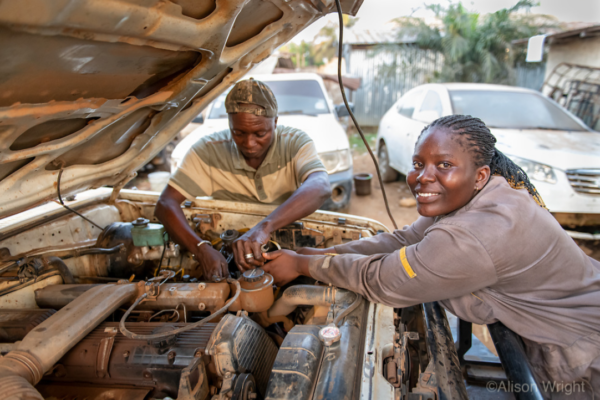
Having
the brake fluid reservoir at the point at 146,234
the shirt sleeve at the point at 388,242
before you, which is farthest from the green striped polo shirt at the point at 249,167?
the shirt sleeve at the point at 388,242

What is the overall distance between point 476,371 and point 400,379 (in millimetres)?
1095

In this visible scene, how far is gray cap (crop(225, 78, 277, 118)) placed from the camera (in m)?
2.22

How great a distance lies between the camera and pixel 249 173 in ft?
8.54

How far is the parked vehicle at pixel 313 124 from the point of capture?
4621 mm

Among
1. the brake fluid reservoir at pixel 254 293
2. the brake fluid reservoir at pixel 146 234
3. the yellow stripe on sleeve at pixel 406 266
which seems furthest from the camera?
the brake fluid reservoir at pixel 146 234

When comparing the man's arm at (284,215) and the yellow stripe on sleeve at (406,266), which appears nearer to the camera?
the yellow stripe on sleeve at (406,266)

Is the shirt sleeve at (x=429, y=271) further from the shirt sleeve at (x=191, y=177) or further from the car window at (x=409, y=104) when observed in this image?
the car window at (x=409, y=104)

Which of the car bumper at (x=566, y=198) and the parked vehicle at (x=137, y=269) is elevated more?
the parked vehicle at (x=137, y=269)

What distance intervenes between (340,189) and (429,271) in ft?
11.2

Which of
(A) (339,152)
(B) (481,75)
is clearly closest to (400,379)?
→ (A) (339,152)

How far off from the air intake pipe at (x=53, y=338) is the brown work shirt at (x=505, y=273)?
1.03 metres

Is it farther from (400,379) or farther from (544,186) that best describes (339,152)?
(400,379)

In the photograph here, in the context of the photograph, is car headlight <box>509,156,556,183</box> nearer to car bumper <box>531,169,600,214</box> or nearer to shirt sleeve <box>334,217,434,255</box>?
car bumper <box>531,169,600,214</box>

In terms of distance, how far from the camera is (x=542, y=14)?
35.6 ft
